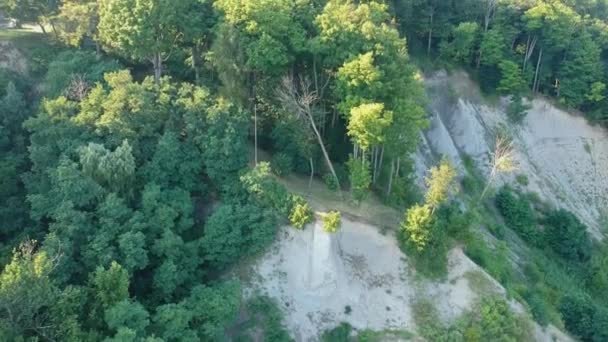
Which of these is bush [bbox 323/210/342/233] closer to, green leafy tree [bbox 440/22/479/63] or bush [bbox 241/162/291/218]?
bush [bbox 241/162/291/218]

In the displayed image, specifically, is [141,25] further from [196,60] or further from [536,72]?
[536,72]

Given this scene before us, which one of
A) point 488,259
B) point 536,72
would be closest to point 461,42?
point 536,72

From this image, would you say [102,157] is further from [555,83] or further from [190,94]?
[555,83]

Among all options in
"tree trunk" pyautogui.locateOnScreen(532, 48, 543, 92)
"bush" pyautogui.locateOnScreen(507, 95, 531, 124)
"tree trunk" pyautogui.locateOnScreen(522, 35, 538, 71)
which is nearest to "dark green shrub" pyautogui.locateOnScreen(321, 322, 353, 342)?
"bush" pyautogui.locateOnScreen(507, 95, 531, 124)

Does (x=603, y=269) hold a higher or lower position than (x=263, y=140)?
lower

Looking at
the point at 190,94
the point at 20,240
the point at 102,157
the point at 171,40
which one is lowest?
the point at 20,240

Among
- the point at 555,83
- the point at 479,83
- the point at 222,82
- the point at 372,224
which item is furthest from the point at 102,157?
the point at 555,83
